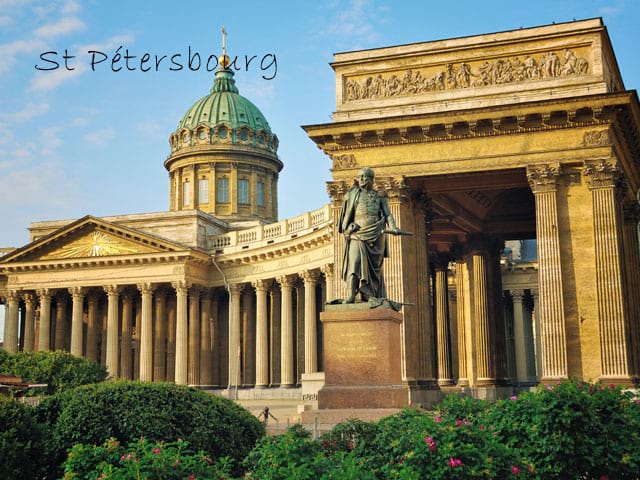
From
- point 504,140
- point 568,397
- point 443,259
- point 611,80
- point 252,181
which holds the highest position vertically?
point 252,181

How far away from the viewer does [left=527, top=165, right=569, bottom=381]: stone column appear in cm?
2942

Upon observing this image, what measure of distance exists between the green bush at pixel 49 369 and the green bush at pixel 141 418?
89.5ft

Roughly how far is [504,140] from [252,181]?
54052 mm

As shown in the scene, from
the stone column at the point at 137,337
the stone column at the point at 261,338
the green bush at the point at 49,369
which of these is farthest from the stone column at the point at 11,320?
the green bush at the point at 49,369

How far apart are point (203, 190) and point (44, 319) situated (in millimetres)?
21209

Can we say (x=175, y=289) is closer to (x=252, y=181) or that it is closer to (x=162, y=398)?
(x=252, y=181)

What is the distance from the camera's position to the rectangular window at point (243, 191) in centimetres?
8275

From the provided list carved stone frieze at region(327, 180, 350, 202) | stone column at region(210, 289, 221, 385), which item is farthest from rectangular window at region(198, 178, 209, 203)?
carved stone frieze at region(327, 180, 350, 202)

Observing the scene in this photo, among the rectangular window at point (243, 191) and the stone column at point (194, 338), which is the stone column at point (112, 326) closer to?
the stone column at point (194, 338)

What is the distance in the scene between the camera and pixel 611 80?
33312 millimetres

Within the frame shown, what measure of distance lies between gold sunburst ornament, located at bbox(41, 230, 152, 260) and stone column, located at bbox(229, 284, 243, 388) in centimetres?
713

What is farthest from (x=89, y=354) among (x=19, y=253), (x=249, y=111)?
(x=249, y=111)

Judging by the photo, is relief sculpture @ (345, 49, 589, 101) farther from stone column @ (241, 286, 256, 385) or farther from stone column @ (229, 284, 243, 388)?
stone column @ (241, 286, 256, 385)

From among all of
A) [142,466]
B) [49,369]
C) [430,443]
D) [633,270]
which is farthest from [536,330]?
[142,466]
